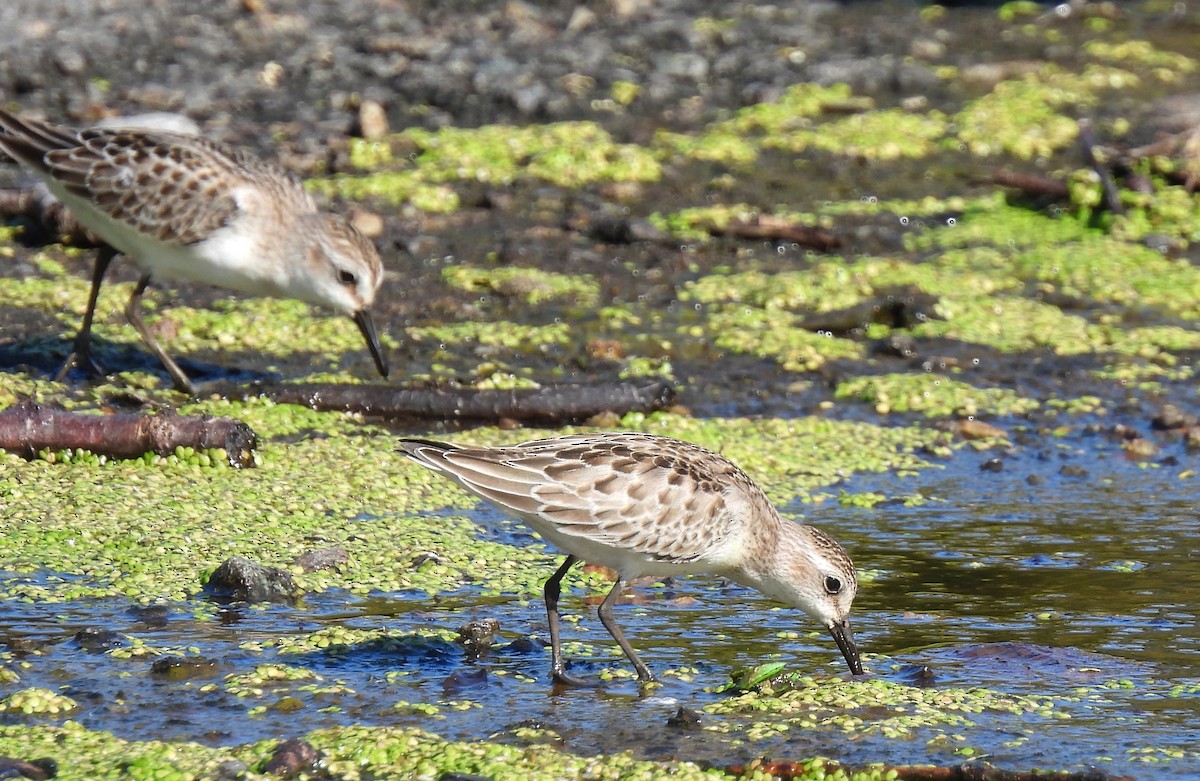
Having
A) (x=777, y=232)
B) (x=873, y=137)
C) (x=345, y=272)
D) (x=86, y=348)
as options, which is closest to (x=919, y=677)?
(x=345, y=272)

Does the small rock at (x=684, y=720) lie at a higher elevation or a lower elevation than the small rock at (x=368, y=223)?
higher

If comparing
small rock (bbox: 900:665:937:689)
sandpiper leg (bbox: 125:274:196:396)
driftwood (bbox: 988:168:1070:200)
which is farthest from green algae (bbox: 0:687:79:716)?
driftwood (bbox: 988:168:1070:200)

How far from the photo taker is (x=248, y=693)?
17.8ft

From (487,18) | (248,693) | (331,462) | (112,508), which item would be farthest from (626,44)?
(248,693)

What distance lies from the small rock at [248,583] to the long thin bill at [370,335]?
2398mm

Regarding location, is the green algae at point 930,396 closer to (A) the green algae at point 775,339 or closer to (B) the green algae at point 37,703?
(A) the green algae at point 775,339

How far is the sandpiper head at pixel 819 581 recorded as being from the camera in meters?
6.07

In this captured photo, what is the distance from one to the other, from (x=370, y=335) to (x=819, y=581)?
10.9 ft

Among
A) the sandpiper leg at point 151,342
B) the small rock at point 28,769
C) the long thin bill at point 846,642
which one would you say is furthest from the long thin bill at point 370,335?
the small rock at point 28,769

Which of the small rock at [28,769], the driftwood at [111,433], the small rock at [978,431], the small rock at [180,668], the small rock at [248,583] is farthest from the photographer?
the small rock at [978,431]

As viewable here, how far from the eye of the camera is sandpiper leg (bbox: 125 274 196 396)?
8531 millimetres

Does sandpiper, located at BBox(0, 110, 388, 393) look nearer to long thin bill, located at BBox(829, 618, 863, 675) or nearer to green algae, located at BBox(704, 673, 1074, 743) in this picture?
long thin bill, located at BBox(829, 618, 863, 675)

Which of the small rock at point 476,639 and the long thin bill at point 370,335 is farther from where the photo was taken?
the long thin bill at point 370,335

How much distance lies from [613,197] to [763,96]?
8.20ft
